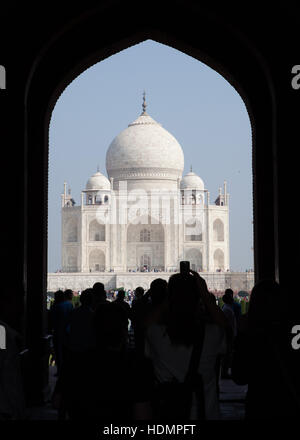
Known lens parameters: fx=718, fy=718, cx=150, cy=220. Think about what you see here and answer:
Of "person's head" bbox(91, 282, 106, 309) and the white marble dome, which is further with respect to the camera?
the white marble dome

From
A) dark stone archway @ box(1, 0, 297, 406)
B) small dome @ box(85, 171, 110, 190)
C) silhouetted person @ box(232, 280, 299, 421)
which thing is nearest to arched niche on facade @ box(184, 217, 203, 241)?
small dome @ box(85, 171, 110, 190)

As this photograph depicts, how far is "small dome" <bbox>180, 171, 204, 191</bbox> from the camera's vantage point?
3522 cm

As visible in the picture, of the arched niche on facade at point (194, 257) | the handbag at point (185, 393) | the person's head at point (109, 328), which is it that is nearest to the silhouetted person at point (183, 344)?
the handbag at point (185, 393)

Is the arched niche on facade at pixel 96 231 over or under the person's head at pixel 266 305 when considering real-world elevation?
over

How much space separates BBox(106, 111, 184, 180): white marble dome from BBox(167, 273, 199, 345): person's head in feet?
105

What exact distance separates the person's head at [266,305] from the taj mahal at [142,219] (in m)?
30.1

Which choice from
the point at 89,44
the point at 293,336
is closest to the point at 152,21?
the point at 89,44

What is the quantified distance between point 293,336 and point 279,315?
161 cm

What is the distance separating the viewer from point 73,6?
15.6 feet

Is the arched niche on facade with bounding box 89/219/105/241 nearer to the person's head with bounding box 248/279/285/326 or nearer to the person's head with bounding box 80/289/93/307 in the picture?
the person's head with bounding box 80/289/93/307

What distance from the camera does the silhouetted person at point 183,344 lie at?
6.72 feet

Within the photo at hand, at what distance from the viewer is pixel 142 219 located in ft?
110

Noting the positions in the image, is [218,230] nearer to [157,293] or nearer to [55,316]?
[55,316]

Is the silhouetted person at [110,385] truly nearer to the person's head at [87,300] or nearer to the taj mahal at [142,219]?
the person's head at [87,300]
